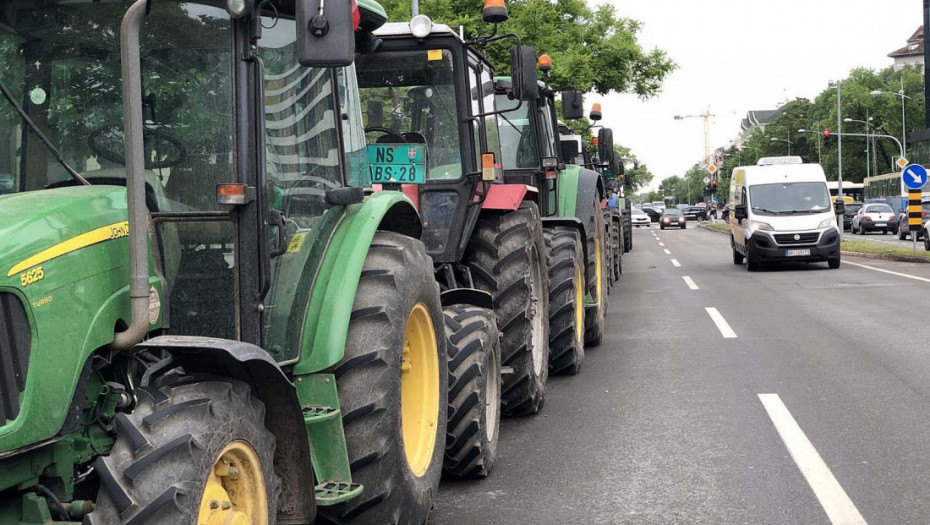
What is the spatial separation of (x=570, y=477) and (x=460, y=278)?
1.94 metres

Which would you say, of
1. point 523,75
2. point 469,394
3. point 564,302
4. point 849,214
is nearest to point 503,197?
point 523,75

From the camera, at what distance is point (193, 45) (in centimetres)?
371

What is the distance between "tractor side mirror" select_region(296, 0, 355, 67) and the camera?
3.59 metres

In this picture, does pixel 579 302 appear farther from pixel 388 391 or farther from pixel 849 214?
pixel 849 214

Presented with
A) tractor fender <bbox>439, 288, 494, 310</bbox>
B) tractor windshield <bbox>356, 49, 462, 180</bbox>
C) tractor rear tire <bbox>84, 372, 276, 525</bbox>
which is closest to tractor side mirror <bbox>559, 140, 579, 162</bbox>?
tractor windshield <bbox>356, 49, 462, 180</bbox>

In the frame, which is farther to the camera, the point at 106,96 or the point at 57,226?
the point at 106,96

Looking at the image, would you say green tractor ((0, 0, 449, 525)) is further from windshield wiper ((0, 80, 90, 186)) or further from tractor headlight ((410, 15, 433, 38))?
tractor headlight ((410, 15, 433, 38))

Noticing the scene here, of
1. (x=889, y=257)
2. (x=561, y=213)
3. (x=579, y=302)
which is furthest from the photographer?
(x=889, y=257)

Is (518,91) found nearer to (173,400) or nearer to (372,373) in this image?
(372,373)

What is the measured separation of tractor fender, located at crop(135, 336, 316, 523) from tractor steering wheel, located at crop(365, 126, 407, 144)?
3362mm

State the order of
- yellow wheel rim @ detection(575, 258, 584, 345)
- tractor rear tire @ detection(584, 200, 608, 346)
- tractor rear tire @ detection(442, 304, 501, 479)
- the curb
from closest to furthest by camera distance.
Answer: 1. tractor rear tire @ detection(442, 304, 501, 479)
2. yellow wheel rim @ detection(575, 258, 584, 345)
3. tractor rear tire @ detection(584, 200, 608, 346)
4. the curb

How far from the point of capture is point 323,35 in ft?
11.8

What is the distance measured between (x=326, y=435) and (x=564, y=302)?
516cm

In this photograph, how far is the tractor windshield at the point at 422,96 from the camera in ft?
23.4
